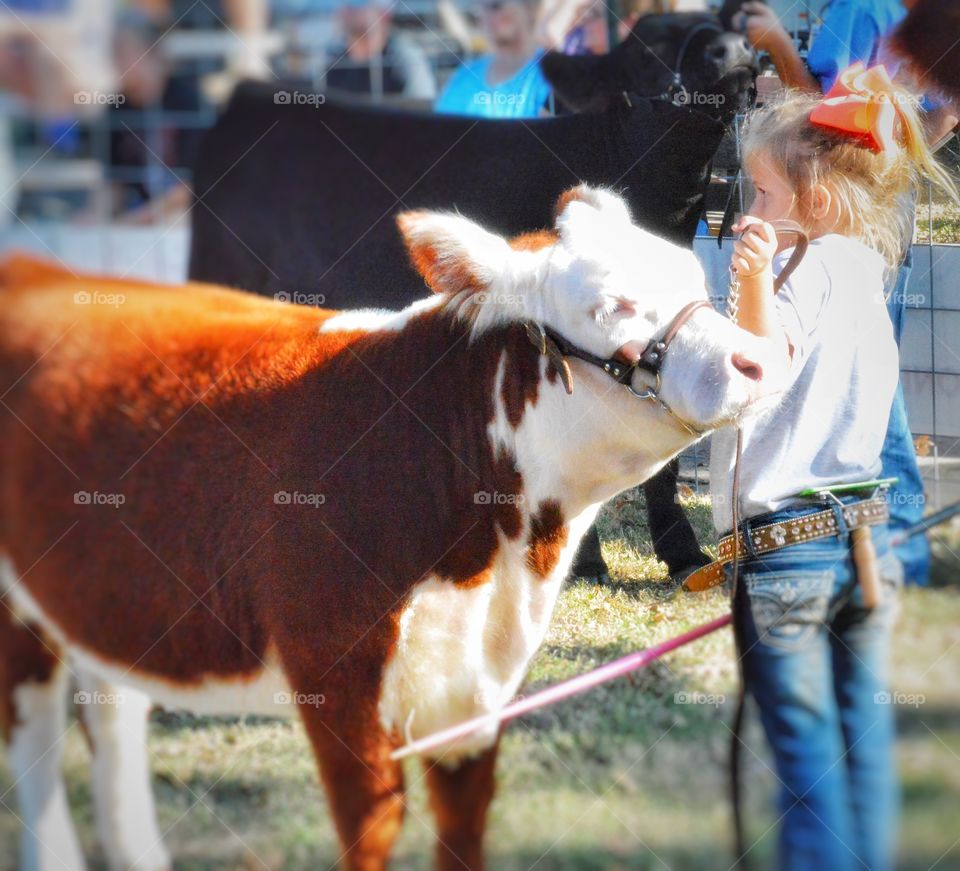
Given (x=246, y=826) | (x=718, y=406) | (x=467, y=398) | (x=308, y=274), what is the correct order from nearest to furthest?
(x=718, y=406) < (x=467, y=398) < (x=246, y=826) < (x=308, y=274)

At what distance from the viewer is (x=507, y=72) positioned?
3.92m

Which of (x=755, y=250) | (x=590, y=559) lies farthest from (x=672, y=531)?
(x=755, y=250)

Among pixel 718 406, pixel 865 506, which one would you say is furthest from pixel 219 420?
pixel 865 506

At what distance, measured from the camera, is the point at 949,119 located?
2809mm

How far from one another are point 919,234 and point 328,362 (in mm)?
1543

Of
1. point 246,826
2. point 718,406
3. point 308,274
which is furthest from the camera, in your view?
point 308,274

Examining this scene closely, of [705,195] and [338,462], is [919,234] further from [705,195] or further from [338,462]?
[338,462]

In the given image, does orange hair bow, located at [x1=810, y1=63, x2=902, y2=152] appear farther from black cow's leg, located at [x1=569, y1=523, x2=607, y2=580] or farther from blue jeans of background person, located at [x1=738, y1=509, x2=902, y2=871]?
black cow's leg, located at [x1=569, y1=523, x2=607, y2=580]

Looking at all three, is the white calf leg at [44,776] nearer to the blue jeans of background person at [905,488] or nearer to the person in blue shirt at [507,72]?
the blue jeans of background person at [905,488]
